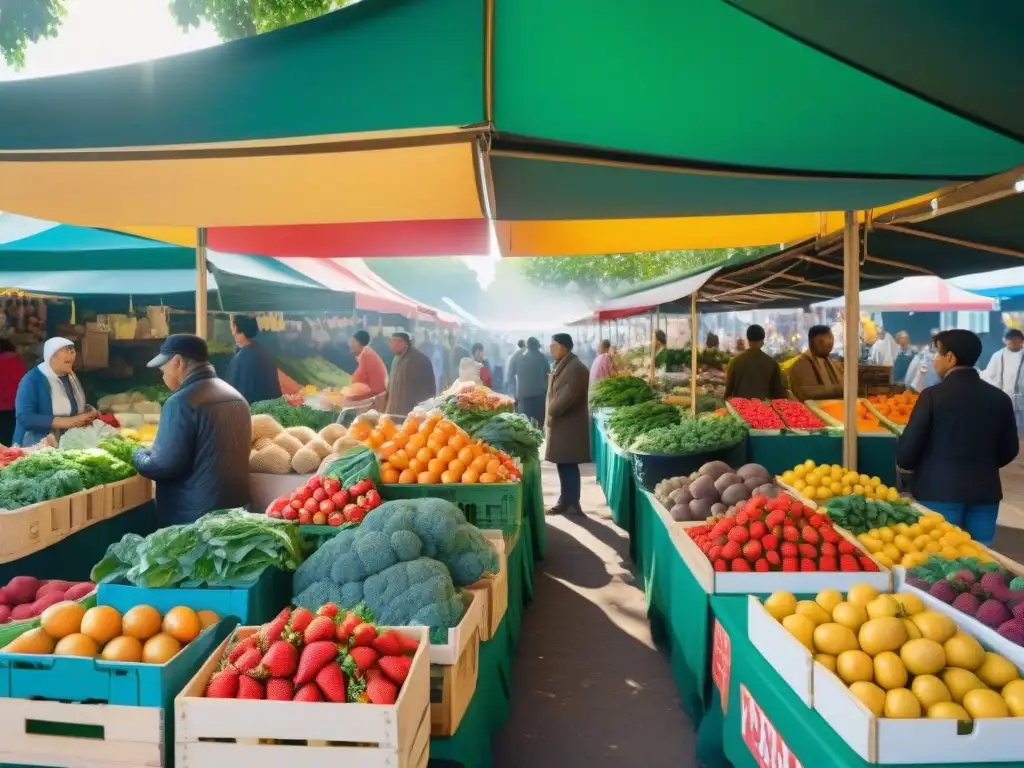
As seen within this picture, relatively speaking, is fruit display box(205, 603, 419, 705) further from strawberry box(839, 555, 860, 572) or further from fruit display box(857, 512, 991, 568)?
fruit display box(857, 512, 991, 568)

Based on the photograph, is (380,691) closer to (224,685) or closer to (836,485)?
(224,685)

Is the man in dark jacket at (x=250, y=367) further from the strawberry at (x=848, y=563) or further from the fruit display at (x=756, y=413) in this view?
the strawberry at (x=848, y=563)

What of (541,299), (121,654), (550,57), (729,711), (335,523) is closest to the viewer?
(121,654)

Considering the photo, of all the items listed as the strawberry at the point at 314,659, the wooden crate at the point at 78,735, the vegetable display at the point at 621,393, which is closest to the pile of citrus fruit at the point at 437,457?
the strawberry at the point at 314,659

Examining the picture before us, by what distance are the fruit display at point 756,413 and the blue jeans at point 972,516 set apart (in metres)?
2.87

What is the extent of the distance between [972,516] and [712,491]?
5.22ft

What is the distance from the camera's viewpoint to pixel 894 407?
27.7 feet

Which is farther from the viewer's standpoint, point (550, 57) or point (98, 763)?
point (550, 57)

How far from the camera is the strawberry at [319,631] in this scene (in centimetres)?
232

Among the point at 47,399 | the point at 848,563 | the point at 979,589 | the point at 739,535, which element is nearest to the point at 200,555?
the point at 739,535

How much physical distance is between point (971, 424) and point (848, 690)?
125 inches

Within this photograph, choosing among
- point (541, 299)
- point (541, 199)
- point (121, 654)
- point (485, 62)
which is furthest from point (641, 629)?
point (541, 299)

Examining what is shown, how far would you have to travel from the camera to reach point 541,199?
409 cm

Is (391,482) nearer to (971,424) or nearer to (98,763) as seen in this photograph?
(98,763)
